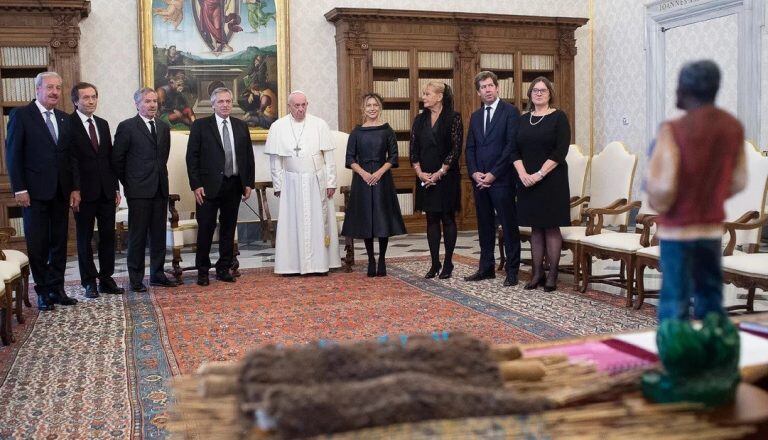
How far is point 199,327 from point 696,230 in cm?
405

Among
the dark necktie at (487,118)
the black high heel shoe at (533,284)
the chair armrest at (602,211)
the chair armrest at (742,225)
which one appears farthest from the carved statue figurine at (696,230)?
the dark necktie at (487,118)

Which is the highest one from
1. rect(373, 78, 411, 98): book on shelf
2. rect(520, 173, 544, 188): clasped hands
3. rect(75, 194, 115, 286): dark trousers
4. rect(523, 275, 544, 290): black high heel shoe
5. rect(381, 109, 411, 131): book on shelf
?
rect(373, 78, 411, 98): book on shelf

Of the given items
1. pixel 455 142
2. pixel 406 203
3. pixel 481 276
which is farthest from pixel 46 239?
pixel 406 203

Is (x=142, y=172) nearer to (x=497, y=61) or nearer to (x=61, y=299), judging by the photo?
(x=61, y=299)

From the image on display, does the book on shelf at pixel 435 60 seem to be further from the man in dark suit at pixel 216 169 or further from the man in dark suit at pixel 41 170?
the man in dark suit at pixel 41 170

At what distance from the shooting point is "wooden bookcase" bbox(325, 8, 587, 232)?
1006 cm

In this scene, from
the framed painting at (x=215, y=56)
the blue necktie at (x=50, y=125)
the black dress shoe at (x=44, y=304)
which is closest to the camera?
the blue necktie at (x=50, y=125)

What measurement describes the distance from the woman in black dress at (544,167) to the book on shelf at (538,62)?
5.12 m

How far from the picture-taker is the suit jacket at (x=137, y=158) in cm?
626

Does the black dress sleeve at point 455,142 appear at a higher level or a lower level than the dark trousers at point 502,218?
higher

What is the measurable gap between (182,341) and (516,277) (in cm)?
280

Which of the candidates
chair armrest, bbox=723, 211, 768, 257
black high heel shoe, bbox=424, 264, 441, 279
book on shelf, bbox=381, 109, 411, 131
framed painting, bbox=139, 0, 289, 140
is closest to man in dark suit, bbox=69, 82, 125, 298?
black high heel shoe, bbox=424, 264, 441, 279

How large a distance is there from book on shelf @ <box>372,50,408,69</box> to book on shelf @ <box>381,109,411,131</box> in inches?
22.8

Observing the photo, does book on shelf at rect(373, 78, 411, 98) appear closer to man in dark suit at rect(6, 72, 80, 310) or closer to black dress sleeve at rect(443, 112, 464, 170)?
black dress sleeve at rect(443, 112, 464, 170)
